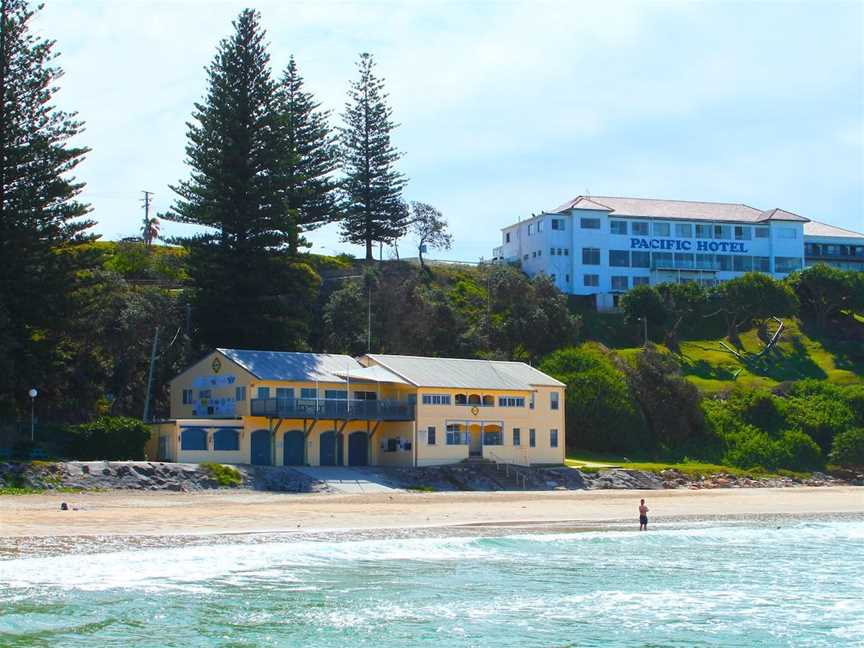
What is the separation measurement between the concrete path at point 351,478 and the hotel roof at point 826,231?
57.8 meters

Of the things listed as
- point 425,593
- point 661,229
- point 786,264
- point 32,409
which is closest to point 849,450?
point 661,229

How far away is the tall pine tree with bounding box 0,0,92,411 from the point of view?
133ft

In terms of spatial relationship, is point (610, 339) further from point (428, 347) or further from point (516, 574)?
point (516, 574)

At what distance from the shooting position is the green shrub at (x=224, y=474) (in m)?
36.4

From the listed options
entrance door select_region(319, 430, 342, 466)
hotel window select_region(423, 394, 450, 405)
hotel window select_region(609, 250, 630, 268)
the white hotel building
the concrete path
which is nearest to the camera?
the concrete path

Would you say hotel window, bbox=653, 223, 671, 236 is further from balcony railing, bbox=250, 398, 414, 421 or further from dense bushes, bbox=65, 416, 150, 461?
dense bushes, bbox=65, 416, 150, 461

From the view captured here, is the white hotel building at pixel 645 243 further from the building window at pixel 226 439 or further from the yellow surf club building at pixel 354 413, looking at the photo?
the building window at pixel 226 439

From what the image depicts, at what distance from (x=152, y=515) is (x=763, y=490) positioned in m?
27.3

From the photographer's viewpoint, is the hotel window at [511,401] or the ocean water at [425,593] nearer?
the ocean water at [425,593]

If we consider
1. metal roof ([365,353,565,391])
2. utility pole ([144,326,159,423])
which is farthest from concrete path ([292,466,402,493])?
utility pole ([144,326,159,423])

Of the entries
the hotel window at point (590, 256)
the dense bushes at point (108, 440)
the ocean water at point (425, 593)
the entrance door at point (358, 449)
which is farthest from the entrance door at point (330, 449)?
the hotel window at point (590, 256)

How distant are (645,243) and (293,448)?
137 ft

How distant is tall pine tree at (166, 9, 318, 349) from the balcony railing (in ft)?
26.3

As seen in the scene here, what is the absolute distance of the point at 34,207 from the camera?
137 feet
